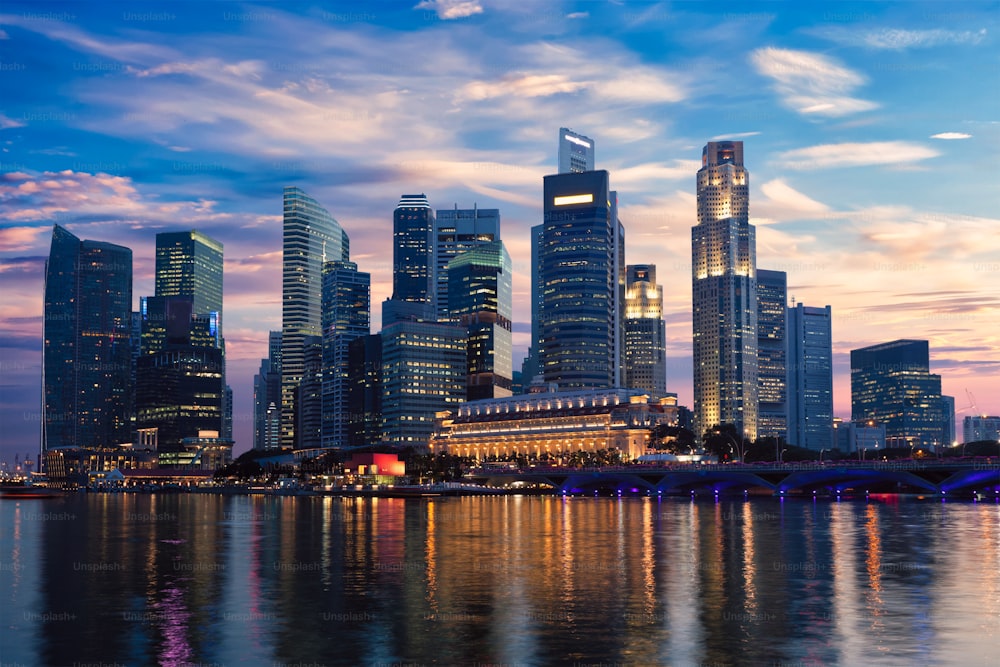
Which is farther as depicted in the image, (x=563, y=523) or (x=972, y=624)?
(x=563, y=523)

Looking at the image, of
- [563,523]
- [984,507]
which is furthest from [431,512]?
[984,507]

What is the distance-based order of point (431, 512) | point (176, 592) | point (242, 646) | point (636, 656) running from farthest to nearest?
point (431, 512)
point (176, 592)
point (242, 646)
point (636, 656)

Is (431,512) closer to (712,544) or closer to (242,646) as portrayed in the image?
(712,544)

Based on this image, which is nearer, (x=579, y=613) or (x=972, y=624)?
(x=972, y=624)

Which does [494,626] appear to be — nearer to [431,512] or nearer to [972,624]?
[972,624]

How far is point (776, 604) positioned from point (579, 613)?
10835mm

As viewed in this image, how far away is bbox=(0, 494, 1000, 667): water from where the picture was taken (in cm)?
4203

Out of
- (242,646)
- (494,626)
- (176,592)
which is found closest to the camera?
(242,646)

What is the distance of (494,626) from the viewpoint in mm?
47531

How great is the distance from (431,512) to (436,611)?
383ft

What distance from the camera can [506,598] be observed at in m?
56.9

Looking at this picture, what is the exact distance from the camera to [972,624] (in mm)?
48062

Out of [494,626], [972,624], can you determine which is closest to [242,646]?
[494,626]

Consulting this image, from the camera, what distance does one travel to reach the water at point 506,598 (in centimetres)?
4203
